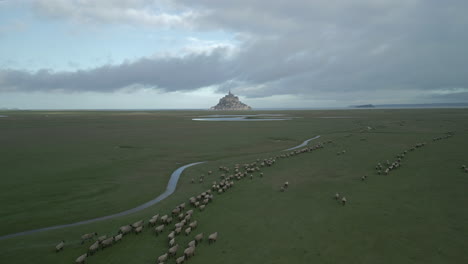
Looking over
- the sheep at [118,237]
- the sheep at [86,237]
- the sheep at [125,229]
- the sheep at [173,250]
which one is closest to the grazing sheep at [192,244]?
the sheep at [173,250]

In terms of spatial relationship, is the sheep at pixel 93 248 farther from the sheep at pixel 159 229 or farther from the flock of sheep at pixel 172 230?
the sheep at pixel 159 229

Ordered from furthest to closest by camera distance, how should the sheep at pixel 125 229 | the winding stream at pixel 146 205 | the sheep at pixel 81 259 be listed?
1. the winding stream at pixel 146 205
2. the sheep at pixel 125 229
3. the sheep at pixel 81 259

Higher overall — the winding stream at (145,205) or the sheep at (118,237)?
the sheep at (118,237)

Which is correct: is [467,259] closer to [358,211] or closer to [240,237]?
[358,211]

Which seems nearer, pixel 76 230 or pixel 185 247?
pixel 185 247

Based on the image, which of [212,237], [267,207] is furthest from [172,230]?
[267,207]

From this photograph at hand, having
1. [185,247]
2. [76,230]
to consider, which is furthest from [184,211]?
[76,230]

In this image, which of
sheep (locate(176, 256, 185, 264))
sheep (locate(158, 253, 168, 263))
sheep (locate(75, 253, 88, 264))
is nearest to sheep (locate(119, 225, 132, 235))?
sheep (locate(75, 253, 88, 264))

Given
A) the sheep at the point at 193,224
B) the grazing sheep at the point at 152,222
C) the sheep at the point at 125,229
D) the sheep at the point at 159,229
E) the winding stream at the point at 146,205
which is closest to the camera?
the sheep at the point at 125,229

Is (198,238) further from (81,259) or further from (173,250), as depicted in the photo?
(81,259)

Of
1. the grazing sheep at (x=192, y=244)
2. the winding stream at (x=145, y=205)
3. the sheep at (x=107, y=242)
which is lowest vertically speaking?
the winding stream at (x=145, y=205)

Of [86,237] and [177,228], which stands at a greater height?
[177,228]
